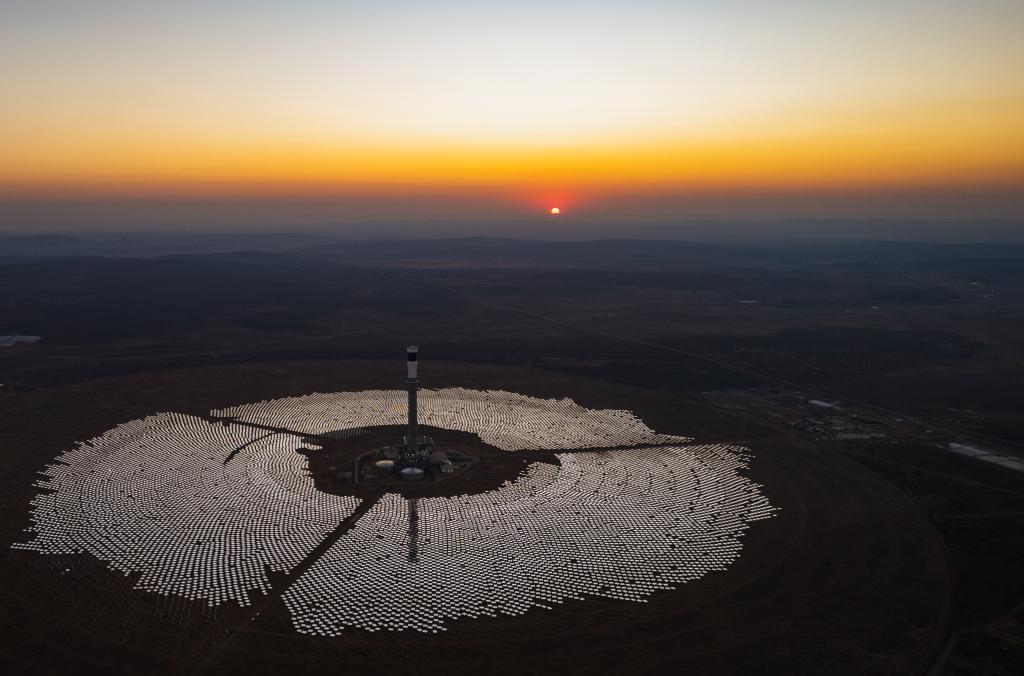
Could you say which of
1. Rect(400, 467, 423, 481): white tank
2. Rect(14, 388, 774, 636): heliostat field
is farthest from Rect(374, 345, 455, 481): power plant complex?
Rect(14, 388, 774, 636): heliostat field

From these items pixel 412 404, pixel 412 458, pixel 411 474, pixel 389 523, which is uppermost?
pixel 412 404

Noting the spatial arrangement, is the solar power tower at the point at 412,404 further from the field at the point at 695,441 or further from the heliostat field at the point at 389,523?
the field at the point at 695,441

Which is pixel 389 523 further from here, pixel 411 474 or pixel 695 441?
pixel 695 441

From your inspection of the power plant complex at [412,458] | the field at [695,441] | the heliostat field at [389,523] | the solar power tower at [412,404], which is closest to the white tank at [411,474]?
the power plant complex at [412,458]

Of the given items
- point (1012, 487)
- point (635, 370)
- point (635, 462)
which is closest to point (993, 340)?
point (635, 370)

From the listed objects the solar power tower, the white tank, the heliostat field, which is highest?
the solar power tower

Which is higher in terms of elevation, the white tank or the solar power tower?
the solar power tower

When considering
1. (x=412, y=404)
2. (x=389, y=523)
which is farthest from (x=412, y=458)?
(x=389, y=523)

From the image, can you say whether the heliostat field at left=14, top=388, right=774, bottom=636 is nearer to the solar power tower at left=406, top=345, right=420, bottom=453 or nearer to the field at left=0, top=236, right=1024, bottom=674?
the field at left=0, top=236, right=1024, bottom=674
